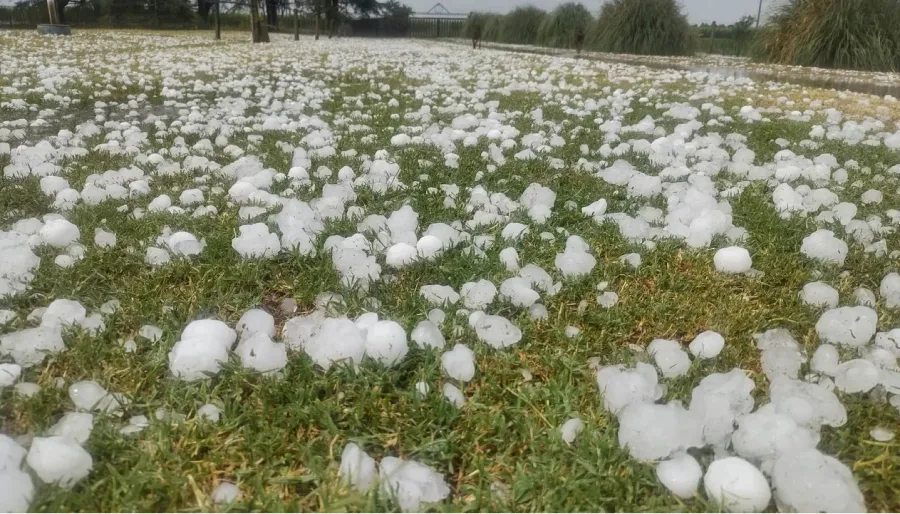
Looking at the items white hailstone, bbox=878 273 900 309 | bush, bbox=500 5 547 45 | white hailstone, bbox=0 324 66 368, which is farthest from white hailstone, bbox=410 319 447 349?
bush, bbox=500 5 547 45

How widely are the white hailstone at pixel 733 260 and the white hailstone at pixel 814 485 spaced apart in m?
0.92

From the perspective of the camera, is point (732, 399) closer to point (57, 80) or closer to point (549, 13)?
point (57, 80)

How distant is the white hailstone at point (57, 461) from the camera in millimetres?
996

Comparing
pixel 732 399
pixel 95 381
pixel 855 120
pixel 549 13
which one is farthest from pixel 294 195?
pixel 549 13

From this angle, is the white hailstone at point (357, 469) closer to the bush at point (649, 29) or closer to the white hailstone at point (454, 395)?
the white hailstone at point (454, 395)

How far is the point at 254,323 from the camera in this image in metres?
1.47

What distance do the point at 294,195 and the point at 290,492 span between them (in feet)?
5.54

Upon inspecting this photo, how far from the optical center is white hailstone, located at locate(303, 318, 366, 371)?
134 centimetres

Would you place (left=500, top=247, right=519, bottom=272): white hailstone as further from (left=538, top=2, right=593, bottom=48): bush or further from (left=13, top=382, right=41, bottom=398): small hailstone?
(left=538, top=2, right=593, bottom=48): bush

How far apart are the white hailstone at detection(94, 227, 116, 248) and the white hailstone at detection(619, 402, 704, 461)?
1.75 meters

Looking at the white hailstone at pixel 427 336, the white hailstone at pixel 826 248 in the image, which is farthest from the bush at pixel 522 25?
the white hailstone at pixel 427 336

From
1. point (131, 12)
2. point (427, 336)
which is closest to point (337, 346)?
point (427, 336)

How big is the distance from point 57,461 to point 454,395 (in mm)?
757

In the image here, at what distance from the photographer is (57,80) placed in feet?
19.8
